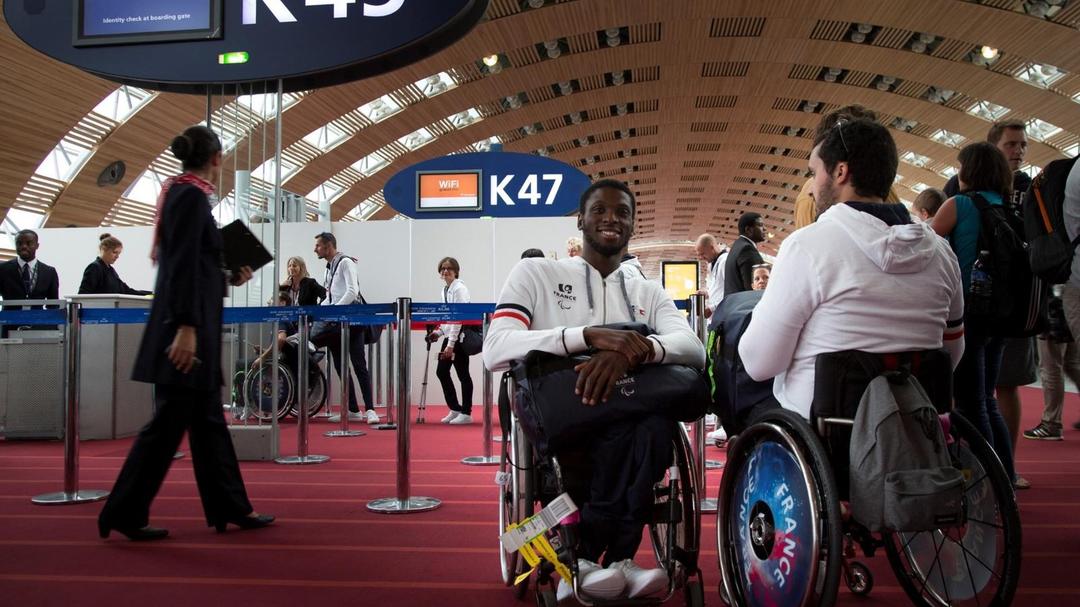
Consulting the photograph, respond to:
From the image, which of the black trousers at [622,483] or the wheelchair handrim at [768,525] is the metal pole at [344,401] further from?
the wheelchair handrim at [768,525]

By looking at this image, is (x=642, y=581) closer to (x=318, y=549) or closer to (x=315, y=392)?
(x=318, y=549)

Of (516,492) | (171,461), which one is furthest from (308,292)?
(516,492)

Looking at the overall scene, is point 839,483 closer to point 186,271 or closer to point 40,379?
point 186,271

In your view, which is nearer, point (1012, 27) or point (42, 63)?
point (42, 63)

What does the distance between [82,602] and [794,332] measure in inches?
76.8

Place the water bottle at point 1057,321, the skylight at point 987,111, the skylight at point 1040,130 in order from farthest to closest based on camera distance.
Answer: the skylight at point 1040,130
the skylight at point 987,111
the water bottle at point 1057,321

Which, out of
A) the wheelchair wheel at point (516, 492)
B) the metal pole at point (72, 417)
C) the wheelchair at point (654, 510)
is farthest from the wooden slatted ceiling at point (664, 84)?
the wheelchair at point (654, 510)

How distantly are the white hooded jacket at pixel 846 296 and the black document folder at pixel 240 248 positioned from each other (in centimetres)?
209

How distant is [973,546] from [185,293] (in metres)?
2.45

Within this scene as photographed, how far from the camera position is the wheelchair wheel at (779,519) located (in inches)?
56.2

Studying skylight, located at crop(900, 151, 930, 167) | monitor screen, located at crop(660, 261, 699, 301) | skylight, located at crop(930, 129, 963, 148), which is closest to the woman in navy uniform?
monitor screen, located at crop(660, 261, 699, 301)

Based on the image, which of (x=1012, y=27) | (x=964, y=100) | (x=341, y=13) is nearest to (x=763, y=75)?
(x=964, y=100)

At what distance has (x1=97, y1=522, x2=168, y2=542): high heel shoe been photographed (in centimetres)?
276

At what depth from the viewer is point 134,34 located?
185 inches
